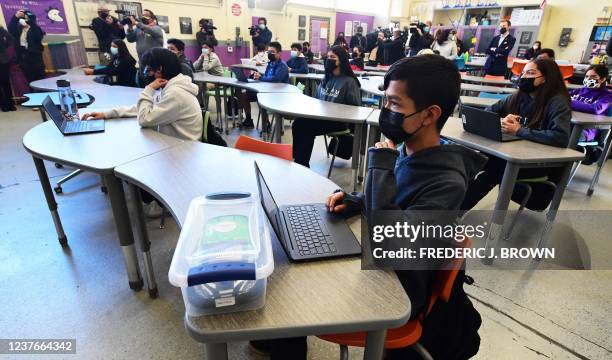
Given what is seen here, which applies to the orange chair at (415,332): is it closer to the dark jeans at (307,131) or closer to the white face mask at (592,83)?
the dark jeans at (307,131)

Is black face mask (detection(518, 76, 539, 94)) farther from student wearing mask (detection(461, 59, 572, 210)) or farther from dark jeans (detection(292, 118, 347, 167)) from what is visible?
dark jeans (detection(292, 118, 347, 167))

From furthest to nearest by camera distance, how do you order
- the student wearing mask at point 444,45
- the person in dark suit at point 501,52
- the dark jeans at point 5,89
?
the student wearing mask at point 444,45 → the person in dark suit at point 501,52 → the dark jeans at point 5,89

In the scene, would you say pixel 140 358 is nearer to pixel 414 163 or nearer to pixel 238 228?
pixel 238 228

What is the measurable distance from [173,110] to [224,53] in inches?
271

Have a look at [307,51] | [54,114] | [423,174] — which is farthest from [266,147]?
[307,51]

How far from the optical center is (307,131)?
3191 mm

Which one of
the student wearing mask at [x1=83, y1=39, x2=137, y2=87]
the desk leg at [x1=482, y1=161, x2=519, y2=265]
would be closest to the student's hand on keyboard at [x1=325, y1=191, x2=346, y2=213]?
the desk leg at [x1=482, y1=161, x2=519, y2=265]

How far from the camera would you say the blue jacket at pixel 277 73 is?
184 inches

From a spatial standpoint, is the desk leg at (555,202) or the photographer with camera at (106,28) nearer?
the desk leg at (555,202)

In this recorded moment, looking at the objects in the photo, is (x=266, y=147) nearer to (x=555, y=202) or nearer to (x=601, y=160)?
(x=555, y=202)

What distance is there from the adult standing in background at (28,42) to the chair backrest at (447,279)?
279 inches

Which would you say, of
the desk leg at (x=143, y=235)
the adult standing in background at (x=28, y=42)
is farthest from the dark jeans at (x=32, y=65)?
the desk leg at (x=143, y=235)

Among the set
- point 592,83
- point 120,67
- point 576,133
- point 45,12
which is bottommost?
point 576,133

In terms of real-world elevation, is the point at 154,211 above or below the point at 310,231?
below
